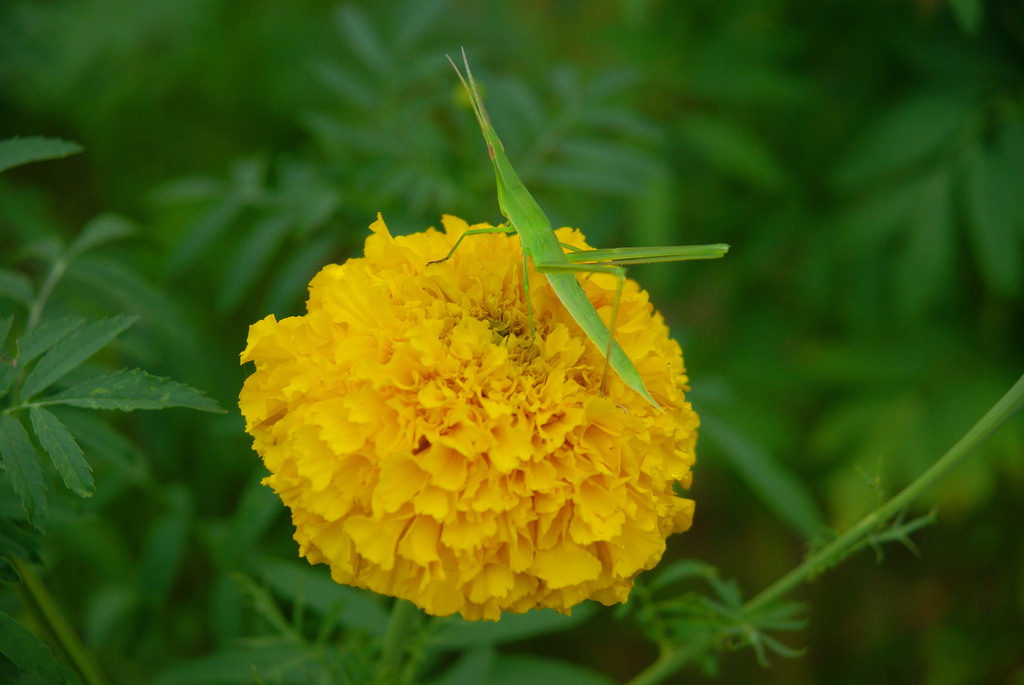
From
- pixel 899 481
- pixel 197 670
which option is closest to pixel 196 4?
pixel 197 670

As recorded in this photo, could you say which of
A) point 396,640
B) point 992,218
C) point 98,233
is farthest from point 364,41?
point 992,218

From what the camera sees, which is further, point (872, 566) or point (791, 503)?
point (872, 566)

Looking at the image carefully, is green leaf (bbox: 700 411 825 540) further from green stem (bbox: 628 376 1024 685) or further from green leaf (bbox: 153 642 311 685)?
green leaf (bbox: 153 642 311 685)

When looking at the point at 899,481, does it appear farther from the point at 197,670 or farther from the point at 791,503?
the point at 197,670

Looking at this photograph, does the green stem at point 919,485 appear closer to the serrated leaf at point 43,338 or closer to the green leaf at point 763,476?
the green leaf at point 763,476

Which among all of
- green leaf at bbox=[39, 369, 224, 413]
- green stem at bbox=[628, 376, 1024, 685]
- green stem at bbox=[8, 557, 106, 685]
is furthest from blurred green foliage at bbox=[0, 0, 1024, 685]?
green leaf at bbox=[39, 369, 224, 413]

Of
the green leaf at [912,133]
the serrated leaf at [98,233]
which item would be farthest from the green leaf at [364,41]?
the green leaf at [912,133]
